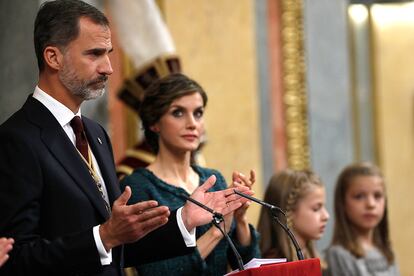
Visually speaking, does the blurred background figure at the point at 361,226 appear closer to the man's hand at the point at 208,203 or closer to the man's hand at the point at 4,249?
the man's hand at the point at 208,203

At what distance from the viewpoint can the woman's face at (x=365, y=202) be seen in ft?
18.4

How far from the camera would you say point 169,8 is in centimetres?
641

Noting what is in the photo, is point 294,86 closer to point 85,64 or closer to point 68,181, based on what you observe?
point 85,64

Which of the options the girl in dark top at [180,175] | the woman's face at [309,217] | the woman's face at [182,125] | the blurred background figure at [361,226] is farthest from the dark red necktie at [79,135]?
the blurred background figure at [361,226]

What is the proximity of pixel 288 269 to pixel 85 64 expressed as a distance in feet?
2.81

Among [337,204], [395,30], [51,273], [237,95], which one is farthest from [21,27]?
[395,30]

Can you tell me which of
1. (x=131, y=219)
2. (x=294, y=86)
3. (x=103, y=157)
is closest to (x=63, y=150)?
(x=103, y=157)

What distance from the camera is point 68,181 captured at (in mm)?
3260

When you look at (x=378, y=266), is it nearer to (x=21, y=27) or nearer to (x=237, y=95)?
(x=237, y=95)

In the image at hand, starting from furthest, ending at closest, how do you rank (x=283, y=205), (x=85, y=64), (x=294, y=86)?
(x=294, y=86), (x=283, y=205), (x=85, y=64)

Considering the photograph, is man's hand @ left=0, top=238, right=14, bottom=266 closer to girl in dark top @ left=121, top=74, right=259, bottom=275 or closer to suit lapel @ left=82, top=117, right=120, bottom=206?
suit lapel @ left=82, top=117, right=120, bottom=206

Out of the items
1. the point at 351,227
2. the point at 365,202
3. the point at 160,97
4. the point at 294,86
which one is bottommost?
the point at 351,227

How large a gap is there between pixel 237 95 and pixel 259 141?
1.07 ft

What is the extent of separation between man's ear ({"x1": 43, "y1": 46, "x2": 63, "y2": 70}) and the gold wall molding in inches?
147
